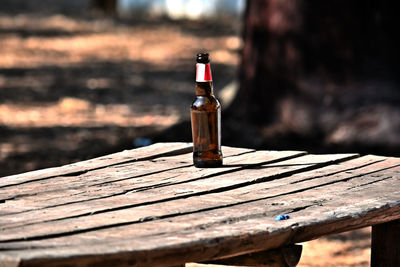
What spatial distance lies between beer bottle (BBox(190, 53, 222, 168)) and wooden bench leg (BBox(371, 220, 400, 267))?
2.08ft

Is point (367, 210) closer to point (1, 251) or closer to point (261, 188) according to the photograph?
point (261, 188)

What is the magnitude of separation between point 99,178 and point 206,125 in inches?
18.3

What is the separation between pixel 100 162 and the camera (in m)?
3.69

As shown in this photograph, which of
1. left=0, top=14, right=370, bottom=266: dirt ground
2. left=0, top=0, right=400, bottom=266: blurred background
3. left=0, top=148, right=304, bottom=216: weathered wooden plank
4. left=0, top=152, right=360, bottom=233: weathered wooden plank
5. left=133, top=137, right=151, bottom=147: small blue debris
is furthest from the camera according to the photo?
left=0, top=14, right=370, bottom=266: dirt ground

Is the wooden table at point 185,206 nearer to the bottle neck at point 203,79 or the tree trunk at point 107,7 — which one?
the bottle neck at point 203,79

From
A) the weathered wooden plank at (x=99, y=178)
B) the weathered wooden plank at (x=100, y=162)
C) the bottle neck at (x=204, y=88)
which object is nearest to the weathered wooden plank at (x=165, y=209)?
the weathered wooden plank at (x=99, y=178)

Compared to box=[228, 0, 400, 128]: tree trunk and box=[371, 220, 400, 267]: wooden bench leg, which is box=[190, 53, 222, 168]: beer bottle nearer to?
box=[371, 220, 400, 267]: wooden bench leg

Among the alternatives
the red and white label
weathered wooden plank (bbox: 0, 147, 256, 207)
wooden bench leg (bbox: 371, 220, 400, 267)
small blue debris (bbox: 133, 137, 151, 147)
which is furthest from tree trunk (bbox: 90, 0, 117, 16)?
wooden bench leg (bbox: 371, 220, 400, 267)

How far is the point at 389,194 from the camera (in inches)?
126

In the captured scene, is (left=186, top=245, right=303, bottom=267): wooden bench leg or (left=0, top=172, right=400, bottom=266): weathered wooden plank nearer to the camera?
(left=0, top=172, right=400, bottom=266): weathered wooden plank

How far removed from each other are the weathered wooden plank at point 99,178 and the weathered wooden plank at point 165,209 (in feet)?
1.00

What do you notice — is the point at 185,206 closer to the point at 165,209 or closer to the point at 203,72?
the point at 165,209

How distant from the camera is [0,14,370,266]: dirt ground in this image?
728 cm

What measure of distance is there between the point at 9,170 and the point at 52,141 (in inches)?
43.9
